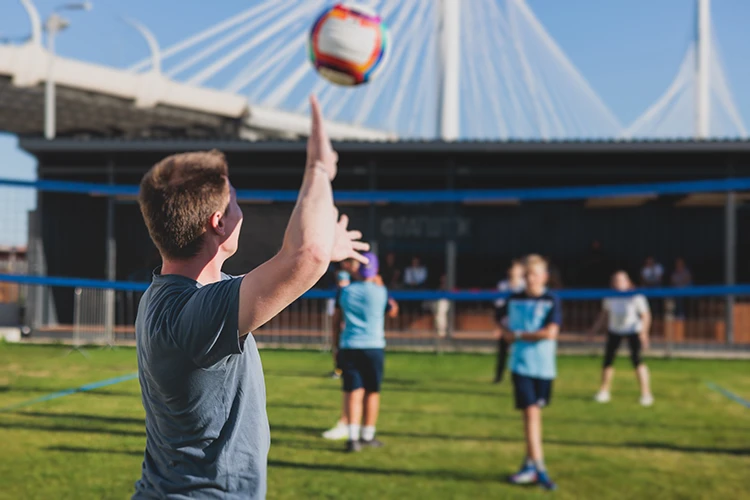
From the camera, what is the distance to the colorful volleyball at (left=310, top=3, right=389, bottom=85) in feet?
13.3

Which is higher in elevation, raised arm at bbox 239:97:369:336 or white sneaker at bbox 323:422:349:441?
raised arm at bbox 239:97:369:336

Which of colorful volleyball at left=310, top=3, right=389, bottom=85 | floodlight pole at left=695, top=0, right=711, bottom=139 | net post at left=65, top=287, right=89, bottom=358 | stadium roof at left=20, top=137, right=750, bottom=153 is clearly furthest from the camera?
floodlight pole at left=695, top=0, right=711, bottom=139

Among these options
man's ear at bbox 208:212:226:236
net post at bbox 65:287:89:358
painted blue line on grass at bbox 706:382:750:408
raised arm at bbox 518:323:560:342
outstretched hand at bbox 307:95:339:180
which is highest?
outstretched hand at bbox 307:95:339:180

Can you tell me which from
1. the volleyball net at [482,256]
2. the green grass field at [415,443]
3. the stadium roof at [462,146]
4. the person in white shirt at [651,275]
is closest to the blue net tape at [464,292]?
the green grass field at [415,443]

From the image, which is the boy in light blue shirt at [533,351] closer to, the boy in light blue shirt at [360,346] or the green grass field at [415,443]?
the green grass field at [415,443]

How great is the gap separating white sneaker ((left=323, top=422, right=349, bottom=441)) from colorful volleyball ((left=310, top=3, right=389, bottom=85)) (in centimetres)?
418

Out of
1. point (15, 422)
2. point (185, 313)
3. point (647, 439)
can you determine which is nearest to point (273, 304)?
point (185, 313)

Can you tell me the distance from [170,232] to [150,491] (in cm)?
80

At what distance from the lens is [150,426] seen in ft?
7.58

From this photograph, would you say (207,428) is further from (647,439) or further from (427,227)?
(427,227)

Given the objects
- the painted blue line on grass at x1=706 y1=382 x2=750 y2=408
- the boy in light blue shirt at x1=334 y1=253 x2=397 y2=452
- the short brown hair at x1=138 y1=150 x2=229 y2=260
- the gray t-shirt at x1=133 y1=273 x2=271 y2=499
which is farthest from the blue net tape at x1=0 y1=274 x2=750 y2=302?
the short brown hair at x1=138 y1=150 x2=229 y2=260

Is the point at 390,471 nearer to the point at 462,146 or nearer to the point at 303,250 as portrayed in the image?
the point at 303,250

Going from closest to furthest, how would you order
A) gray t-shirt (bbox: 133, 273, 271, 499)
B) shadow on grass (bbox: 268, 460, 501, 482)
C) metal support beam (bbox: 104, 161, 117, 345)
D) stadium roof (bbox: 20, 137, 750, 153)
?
gray t-shirt (bbox: 133, 273, 271, 499) < shadow on grass (bbox: 268, 460, 501, 482) < metal support beam (bbox: 104, 161, 117, 345) < stadium roof (bbox: 20, 137, 750, 153)

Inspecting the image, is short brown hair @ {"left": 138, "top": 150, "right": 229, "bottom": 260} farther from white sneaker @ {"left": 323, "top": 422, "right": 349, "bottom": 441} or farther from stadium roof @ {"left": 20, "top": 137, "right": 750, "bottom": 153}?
stadium roof @ {"left": 20, "top": 137, "right": 750, "bottom": 153}
